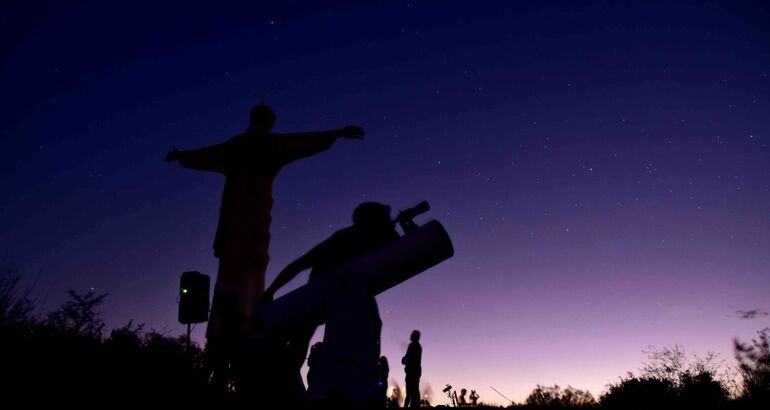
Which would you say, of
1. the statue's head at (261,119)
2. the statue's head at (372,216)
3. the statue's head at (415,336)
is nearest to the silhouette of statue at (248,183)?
the statue's head at (261,119)

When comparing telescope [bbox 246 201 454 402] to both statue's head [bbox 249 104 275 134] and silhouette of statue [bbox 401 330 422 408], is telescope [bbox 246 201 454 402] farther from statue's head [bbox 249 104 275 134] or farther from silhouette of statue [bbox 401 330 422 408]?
statue's head [bbox 249 104 275 134]

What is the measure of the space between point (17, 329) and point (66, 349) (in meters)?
0.85

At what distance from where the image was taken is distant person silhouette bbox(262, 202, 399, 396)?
3832 mm

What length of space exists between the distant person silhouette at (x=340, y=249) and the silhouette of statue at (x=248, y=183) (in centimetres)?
648

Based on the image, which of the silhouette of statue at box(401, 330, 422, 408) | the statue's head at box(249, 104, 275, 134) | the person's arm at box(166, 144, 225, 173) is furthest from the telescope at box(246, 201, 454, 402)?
the person's arm at box(166, 144, 225, 173)

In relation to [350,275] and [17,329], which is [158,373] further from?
[350,275]

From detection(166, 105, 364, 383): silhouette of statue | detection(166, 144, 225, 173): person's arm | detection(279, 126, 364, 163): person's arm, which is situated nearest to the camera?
detection(166, 105, 364, 383): silhouette of statue

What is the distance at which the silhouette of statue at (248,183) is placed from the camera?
36.1 ft

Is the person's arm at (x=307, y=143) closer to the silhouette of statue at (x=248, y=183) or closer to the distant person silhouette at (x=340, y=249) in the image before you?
the silhouette of statue at (x=248, y=183)

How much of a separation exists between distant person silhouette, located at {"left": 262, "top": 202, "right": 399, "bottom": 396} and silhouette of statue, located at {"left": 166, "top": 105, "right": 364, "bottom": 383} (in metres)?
6.48

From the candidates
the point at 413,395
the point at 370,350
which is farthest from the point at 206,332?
the point at 370,350

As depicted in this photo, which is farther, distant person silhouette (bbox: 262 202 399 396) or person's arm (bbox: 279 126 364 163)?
person's arm (bbox: 279 126 364 163)

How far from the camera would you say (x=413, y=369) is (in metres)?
10.2

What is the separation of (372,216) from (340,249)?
442 millimetres
